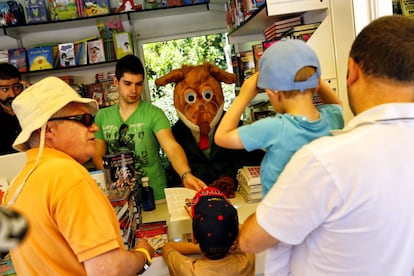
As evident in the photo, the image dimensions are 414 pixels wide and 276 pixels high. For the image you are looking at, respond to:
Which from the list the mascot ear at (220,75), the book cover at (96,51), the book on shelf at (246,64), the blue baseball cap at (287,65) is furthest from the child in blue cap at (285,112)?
the book cover at (96,51)

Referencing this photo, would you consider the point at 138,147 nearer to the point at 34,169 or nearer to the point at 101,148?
the point at 101,148

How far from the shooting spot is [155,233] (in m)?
1.54

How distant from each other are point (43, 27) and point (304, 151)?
3.51 metres

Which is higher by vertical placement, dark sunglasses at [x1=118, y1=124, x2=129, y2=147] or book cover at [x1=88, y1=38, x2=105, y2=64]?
book cover at [x1=88, y1=38, x2=105, y2=64]

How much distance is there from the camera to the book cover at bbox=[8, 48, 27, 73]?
352 centimetres

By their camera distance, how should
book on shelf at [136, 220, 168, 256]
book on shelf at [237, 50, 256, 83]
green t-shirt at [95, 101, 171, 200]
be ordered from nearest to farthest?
book on shelf at [136, 220, 168, 256]
green t-shirt at [95, 101, 171, 200]
book on shelf at [237, 50, 256, 83]

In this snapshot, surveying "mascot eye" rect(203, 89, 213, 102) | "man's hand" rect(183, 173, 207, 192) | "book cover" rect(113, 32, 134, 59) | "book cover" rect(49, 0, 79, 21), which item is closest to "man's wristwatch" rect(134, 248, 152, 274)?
"man's hand" rect(183, 173, 207, 192)

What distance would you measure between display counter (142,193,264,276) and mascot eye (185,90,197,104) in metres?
0.54

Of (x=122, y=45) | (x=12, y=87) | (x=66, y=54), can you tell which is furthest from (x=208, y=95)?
(x=66, y=54)

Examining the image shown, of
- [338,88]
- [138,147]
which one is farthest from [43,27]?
Result: [338,88]

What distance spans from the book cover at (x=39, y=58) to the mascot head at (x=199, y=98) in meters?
1.94

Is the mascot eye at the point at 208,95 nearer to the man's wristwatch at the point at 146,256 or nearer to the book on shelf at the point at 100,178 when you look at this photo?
the book on shelf at the point at 100,178

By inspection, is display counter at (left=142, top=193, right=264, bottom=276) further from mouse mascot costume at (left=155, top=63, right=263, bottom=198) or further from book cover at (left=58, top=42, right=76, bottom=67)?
book cover at (left=58, top=42, right=76, bottom=67)

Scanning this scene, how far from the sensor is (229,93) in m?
3.59
